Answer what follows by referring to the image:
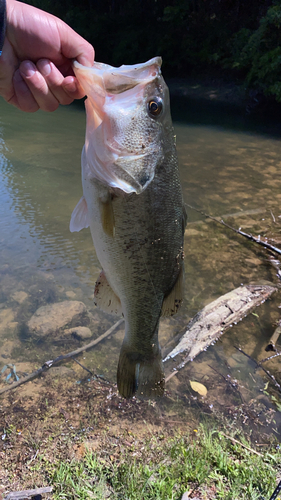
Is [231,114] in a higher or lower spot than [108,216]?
Answer: lower

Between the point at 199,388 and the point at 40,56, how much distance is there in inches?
107

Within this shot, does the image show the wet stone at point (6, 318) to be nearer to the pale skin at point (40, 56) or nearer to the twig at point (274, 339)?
the pale skin at point (40, 56)

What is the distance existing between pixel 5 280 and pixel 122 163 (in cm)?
325

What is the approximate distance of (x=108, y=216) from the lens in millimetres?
1502

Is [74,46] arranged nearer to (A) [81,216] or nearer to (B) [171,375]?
(A) [81,216]

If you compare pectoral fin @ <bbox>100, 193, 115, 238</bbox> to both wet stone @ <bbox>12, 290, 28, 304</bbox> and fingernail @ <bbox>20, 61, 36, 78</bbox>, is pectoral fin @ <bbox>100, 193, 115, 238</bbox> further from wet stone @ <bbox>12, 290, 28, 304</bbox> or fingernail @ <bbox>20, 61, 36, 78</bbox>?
wet stone @ <bbox>12, 290, 28, 304</bbox>

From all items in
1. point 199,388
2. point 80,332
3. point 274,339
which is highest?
point 274,339

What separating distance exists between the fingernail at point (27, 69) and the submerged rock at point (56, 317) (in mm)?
2477

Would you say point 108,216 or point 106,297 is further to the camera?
point 106,297

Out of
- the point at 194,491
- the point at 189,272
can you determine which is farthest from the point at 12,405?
the point at 189,272

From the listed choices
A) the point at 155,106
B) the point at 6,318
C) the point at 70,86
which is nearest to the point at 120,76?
the point at 155,106

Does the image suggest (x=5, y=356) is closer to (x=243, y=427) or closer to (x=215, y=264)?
(x=243, y=427)

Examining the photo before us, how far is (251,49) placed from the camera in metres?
14.5

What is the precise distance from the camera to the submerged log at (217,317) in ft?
11.1
